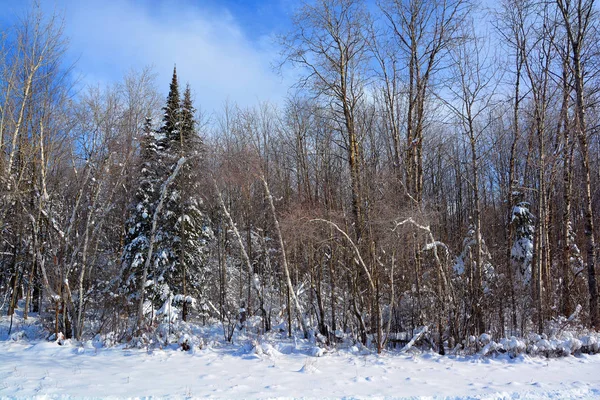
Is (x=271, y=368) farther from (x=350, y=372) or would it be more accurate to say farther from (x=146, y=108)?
(x=146, y=108)

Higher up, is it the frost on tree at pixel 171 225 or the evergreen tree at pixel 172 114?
the evergreen tree at pixel 172 114

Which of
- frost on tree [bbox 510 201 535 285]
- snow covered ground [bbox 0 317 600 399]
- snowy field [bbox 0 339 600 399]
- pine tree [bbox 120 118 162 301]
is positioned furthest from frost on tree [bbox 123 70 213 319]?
frost on tree [bbox 510 201 535 285]

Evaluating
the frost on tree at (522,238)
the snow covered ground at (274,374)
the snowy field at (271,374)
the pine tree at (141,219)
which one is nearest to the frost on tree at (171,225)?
the pine tree at (141,219)

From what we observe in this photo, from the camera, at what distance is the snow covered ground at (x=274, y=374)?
18.2 ft

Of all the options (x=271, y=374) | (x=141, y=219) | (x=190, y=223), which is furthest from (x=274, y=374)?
(x=141, y=219)

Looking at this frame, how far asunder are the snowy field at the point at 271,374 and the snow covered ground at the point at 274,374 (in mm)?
15

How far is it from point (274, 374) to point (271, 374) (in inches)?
2.1

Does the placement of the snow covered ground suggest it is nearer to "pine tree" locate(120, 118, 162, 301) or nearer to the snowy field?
the snowy field

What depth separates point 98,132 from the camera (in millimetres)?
10805

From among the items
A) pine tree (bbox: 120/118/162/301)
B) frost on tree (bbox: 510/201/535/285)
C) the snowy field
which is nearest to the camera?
the snowy field

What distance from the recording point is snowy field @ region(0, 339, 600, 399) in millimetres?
5562

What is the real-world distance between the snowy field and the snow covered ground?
15 mm

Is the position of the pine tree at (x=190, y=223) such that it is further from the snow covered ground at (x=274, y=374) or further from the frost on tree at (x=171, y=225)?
the snow covered ground at (x=274, y=374)

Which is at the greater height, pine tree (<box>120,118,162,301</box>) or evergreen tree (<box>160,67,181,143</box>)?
evergreen tree (<box>160,67,181,143</box>)
